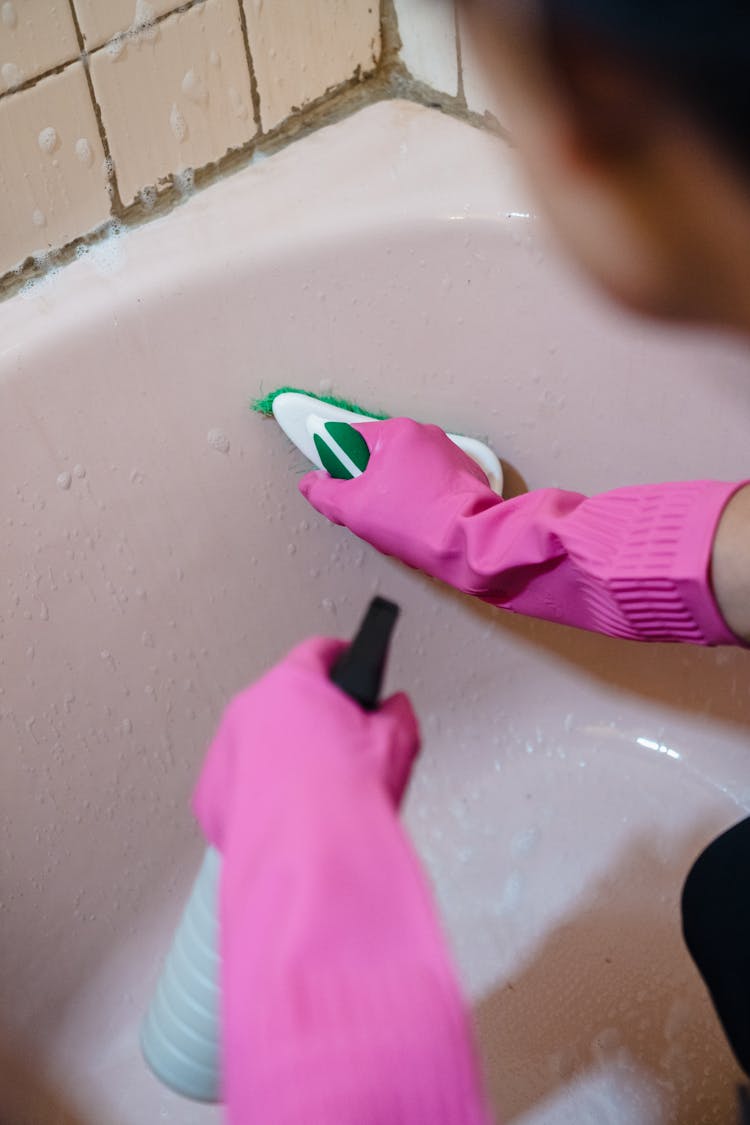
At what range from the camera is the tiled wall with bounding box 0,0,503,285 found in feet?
2.39

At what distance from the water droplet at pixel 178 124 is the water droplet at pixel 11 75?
126 millimetres

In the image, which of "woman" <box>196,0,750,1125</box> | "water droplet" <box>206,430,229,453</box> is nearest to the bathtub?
"water droplet" <box>206,430,229,453</box>

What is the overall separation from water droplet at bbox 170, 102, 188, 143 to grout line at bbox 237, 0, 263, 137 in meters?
0.07

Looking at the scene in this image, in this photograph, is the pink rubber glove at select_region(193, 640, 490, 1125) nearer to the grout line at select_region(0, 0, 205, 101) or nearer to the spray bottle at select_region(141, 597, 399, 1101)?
the spray bottle at select_region(141, 597, 399, 1101)

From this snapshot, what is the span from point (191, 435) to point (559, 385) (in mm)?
296

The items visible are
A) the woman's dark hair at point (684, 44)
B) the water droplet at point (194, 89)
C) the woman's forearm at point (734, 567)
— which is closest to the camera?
the woman's dark hair at point (684, 44)

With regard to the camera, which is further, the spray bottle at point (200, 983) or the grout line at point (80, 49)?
the grout line at point (80, 49)

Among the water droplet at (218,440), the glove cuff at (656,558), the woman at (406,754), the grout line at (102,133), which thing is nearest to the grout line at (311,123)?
the grout line at (102,133)

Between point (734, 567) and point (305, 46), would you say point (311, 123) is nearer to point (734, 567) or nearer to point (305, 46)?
point (305, 46)

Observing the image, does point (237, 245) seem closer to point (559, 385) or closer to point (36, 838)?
point (559, 385)

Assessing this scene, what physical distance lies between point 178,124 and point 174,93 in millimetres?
24

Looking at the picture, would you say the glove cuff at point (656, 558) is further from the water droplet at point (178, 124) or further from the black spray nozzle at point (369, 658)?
the water droplet at point (178, 124)

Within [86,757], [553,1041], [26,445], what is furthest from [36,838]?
[553,1041]

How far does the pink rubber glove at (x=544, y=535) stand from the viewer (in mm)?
616
